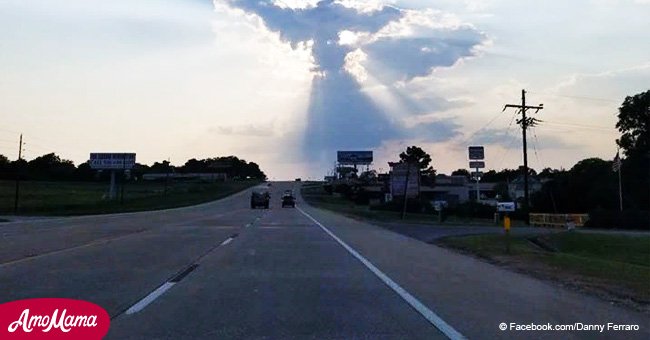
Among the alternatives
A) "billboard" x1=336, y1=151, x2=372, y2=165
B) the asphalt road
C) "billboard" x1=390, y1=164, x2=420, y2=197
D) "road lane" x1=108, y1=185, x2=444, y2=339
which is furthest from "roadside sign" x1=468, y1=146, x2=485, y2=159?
"billboard" x1=336, y1=151, x2=372, y2=165

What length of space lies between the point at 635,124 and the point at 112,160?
81.9 m

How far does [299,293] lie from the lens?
38.2ft

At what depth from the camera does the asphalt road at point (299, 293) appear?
28.2 ft

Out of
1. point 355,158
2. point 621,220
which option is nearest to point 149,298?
point 621,220

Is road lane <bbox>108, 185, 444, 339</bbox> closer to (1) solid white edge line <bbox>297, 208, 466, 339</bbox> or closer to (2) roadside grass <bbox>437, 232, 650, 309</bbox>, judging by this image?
(1) solid white edge line <bbox>297, 208, 466, 339</bbox>

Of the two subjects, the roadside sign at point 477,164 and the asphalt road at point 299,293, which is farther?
the roadside sign at point 477,164

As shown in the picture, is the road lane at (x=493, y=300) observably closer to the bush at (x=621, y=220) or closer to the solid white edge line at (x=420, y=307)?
the solid white edge line at (x=420, y=307)

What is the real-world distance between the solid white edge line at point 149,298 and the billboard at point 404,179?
4468cm

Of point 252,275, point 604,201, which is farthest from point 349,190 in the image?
point 252,275

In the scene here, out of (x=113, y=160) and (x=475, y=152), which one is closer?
(x=475, y=152)

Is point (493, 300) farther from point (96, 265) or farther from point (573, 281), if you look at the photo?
point (96, 265)

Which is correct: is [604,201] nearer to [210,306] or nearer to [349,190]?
[349,190]

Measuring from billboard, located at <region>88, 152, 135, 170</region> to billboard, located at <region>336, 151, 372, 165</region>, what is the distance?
7482 centimetres

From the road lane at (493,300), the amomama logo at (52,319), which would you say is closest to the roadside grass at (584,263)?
the road lane at (493,300)
